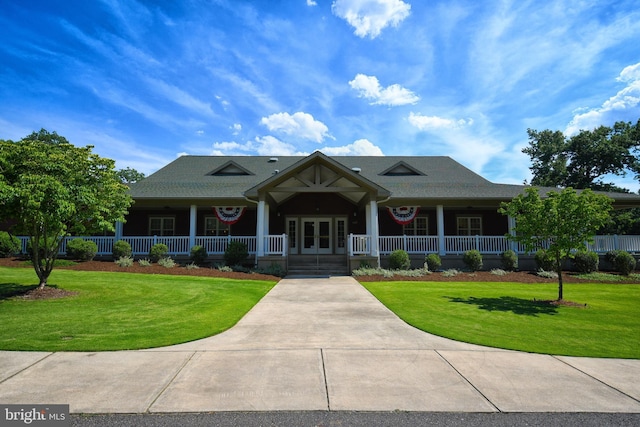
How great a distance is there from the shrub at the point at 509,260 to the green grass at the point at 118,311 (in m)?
12.2

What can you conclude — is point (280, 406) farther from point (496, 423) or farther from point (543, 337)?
point (543, 337)

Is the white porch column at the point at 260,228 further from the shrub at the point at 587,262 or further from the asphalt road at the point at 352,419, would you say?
the shrub at the point at 587,262

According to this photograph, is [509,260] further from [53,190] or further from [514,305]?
[53,190]

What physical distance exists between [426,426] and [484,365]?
214 cm

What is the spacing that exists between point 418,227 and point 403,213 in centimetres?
347

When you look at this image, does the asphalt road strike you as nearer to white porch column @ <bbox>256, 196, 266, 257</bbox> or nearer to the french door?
white porch column @ <bbox>256, 196, 266, 257</bbox>

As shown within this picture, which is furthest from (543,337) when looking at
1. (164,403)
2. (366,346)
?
(164,403)

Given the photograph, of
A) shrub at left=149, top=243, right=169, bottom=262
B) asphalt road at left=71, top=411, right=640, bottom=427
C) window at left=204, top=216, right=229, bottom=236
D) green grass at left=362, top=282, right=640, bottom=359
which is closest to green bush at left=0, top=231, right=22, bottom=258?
shrub at left=149, top=243, right=169, bottom=262

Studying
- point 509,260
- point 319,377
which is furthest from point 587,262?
point 319,377

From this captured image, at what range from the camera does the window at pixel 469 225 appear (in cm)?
2152

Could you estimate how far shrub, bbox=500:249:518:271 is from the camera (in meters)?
17.7

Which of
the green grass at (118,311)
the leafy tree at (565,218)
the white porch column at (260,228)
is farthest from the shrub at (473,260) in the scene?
the green grass at (118,311)

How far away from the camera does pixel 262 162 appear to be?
25.2 metres

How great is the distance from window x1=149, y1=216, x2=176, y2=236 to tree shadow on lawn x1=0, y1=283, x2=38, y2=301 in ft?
35.1
